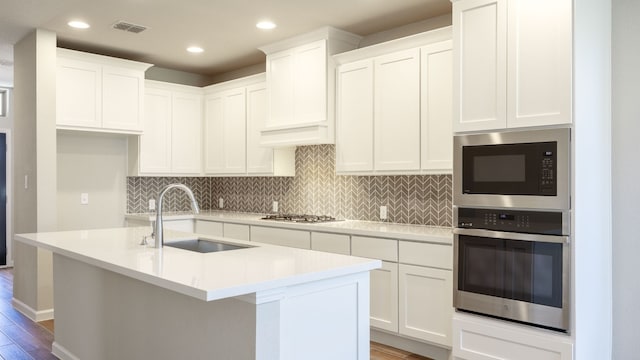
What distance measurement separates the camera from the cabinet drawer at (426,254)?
3.29 m

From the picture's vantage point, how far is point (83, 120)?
4773 mm

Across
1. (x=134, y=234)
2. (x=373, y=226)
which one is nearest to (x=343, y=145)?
(x=373, y=226)

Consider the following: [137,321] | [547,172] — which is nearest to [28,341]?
[137,321]

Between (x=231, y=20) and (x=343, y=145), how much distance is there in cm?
141

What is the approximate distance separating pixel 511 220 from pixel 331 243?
1591 mm

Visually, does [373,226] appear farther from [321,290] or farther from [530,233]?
[321,290]

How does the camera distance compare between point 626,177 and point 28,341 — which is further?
point 28,341

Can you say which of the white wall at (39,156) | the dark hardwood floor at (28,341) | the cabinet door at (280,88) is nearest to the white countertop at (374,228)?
the dark hardwood floor at (28,341)

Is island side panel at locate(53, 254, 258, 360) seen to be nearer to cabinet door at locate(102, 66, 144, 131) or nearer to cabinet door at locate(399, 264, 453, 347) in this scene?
cabinet door at locate(399, 264, 453, 347)

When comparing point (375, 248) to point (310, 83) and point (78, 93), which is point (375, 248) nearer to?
point (310, 83)

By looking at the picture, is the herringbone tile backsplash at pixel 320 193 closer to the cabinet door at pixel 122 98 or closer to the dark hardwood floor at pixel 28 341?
the cabinet door at pixel 122 98

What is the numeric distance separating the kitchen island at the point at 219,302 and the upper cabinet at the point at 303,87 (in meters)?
1.76

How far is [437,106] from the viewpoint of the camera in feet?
11.8

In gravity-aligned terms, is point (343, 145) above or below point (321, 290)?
above
